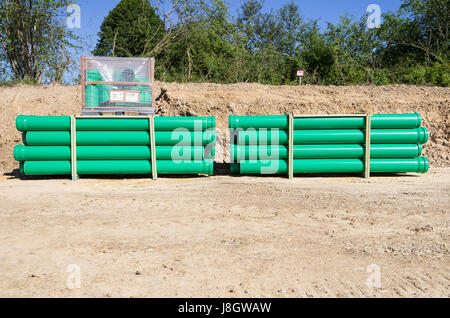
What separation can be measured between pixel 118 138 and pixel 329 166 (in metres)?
4.80

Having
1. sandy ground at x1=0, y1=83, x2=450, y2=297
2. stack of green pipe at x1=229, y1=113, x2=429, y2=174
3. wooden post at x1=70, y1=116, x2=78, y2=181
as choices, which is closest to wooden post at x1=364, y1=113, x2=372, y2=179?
stack of green pipe at x1=229, y1=113, x2=429, y2=174

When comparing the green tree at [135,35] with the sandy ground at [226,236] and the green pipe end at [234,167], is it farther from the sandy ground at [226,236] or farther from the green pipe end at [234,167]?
the sandy ground at [226,236]

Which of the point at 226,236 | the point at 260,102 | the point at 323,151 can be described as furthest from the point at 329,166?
the point at 226,236

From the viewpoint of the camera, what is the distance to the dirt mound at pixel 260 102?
12703 mm

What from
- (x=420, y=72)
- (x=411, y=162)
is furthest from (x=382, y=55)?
(x=411, y=162)

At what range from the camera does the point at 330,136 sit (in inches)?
359

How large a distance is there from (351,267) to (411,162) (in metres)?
6.50

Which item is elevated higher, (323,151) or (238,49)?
(238,49)

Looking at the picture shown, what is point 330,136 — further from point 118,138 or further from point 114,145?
point 114,145

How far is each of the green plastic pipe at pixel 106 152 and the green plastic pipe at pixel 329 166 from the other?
1260 millimetres

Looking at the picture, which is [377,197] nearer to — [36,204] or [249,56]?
[36,204]

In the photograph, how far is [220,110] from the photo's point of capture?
1294 centimetres

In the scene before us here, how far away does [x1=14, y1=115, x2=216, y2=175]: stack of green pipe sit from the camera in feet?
29.1

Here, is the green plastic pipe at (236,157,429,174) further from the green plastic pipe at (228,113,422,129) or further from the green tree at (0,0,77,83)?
the green tree at (0,0,77,83)
